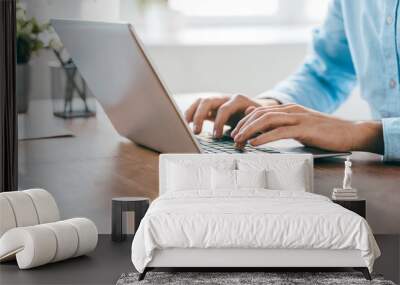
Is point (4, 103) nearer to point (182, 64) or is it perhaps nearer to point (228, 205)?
point (182, 64)

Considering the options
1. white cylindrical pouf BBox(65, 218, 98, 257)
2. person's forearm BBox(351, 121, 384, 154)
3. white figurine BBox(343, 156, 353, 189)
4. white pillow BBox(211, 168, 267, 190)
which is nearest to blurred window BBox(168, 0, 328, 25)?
person's forearm BBox(351, 121, 384, 154)

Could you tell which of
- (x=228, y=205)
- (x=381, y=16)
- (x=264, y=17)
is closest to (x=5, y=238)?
(x=228, y=205)

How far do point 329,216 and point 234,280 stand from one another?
27.1 inches

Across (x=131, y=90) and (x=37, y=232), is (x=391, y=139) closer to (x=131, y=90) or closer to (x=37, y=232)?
(x=131, y=90)

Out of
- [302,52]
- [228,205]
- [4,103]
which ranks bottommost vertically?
[228,205]

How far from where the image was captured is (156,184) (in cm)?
A: 651

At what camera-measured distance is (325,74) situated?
6.39 meters

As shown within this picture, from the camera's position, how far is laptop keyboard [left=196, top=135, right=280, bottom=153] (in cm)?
633

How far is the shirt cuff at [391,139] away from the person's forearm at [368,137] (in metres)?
0.03

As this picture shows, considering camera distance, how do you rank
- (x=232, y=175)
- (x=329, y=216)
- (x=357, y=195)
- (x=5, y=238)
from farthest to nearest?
(x=357, y=195) < (x=232, y=175) < (x=5, y=238) < (x=329, y=216)

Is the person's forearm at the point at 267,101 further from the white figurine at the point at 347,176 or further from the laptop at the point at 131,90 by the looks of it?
the white figurine at the point at 347,176

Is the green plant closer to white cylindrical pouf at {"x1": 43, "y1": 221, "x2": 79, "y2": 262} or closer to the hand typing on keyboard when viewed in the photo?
the hand typing on keyboard

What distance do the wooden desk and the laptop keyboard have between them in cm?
40

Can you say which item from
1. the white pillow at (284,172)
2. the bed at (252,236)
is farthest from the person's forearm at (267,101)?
the bed at (252,236)
